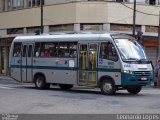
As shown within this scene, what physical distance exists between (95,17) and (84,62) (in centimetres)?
1676

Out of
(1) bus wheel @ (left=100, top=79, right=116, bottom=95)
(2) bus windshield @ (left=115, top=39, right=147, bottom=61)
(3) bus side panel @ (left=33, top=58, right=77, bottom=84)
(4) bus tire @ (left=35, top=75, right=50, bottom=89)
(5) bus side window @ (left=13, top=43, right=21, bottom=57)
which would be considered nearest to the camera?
(2) bus windshield @ (left=115, top=39, right=147, bottom=61)

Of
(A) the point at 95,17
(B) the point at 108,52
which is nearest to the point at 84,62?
(B) the point at 108,52

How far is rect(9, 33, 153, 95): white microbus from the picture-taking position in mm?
22344

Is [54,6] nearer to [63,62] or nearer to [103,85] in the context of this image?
[63,62]

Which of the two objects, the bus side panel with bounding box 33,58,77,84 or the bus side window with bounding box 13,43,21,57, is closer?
the bus side panel with bounding box 33,58,77,84

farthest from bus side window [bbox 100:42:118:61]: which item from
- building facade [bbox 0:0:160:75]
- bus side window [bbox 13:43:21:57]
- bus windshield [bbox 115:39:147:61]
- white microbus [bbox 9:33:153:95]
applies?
building facade [bbox 0:0:160:75]

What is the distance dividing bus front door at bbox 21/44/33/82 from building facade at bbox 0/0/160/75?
13.0 metres

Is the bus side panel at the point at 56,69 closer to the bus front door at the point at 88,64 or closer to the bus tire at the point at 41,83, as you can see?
the bus tire at the point at 41,83

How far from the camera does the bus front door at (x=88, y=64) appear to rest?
23406 mm

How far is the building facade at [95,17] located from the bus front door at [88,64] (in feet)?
49.1

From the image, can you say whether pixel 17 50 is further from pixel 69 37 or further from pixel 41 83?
pixel 69 37

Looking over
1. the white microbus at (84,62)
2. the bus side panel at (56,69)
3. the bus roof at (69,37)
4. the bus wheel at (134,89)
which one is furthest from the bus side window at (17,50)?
the bus wheel at (134,89)

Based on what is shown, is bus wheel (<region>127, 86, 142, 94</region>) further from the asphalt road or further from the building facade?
the building facade

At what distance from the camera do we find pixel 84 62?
78.4 ft
